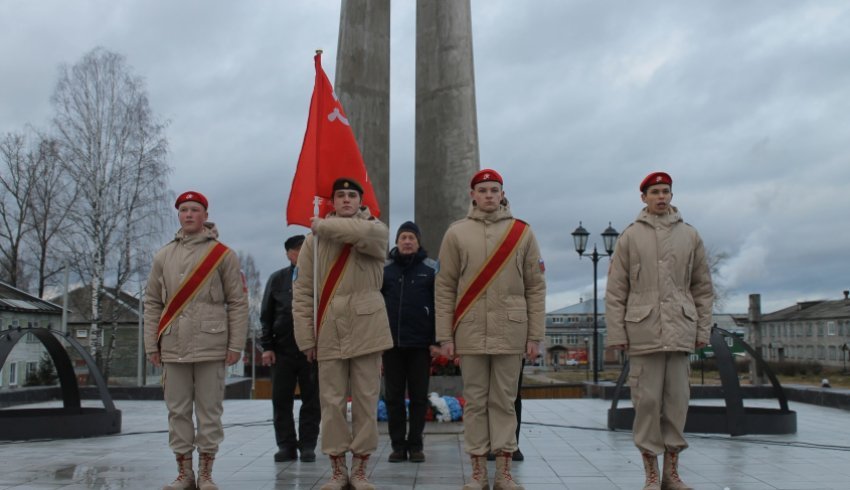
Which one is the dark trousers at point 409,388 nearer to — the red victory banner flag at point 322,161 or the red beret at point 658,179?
the red victory banner flag at point 322,161

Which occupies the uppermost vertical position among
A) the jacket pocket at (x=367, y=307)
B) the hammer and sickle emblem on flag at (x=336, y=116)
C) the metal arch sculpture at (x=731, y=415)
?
the hammer and sickle emblem on flag at (x=336, y=116)

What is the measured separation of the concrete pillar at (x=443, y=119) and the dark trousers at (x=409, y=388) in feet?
17.0

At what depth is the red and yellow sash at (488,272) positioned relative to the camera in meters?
5.77

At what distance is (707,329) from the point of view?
5.76 m

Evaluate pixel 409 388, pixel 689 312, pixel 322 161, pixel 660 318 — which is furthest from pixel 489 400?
pixel 322 161

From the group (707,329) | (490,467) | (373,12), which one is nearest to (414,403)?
(490,467)

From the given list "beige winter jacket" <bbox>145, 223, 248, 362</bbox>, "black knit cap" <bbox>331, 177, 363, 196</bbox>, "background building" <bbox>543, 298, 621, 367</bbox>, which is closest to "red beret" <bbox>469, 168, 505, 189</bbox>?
"black knit cap" <bbox>331, 177, 363, 196</bbox>

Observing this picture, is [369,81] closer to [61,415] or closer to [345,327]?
[61,415]

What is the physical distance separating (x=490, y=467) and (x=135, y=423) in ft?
20.5

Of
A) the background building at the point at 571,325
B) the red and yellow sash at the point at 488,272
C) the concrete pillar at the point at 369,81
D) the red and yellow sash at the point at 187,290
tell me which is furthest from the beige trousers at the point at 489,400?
the background building at the point at 571,325

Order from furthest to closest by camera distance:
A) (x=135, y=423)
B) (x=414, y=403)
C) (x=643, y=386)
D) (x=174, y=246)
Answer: (x=135, y=423) < (x=414, y=403) < (x=174, y=246) < (x=643, y=386)

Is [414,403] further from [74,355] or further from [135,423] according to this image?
[74,355]

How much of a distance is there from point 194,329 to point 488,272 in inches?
79.4

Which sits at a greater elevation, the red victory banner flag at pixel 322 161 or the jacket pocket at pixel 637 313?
the red victory banner flag at pixel 322 161
